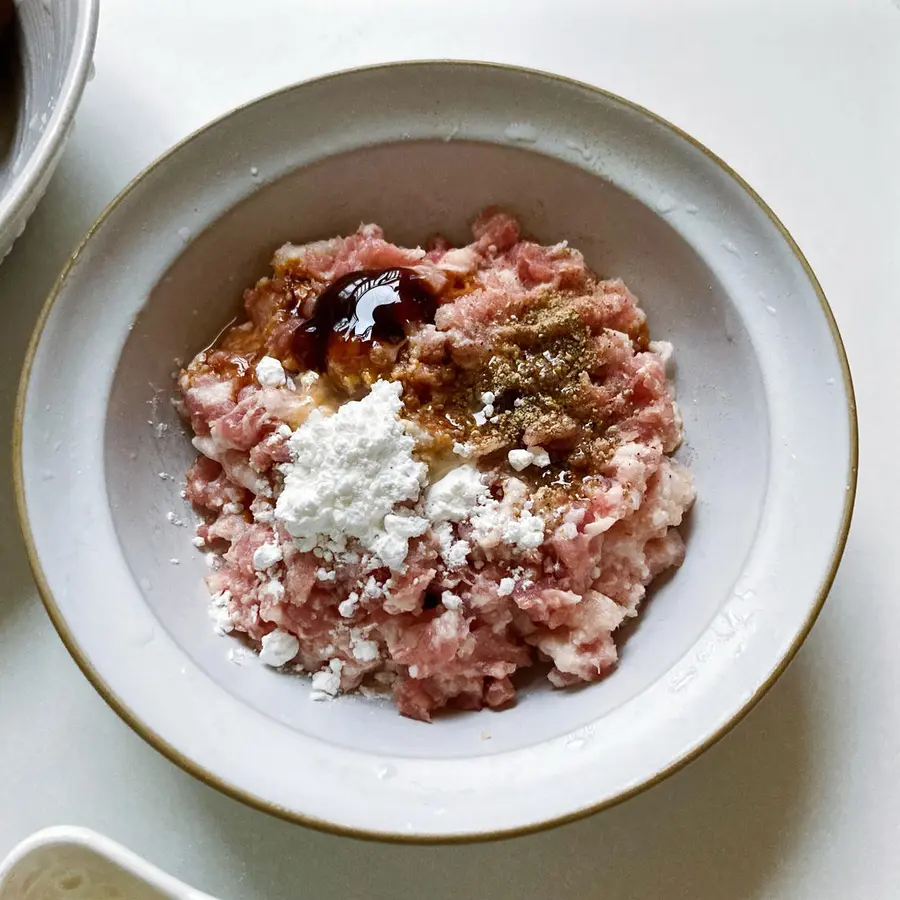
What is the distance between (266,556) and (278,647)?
186 millimetres

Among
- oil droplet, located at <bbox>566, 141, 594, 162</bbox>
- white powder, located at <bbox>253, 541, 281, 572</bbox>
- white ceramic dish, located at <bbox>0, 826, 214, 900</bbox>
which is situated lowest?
white ceramic dish, located at <bbox>0, 826, 214, 900</bbox>

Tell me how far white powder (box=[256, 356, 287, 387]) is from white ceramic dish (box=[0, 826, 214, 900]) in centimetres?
90

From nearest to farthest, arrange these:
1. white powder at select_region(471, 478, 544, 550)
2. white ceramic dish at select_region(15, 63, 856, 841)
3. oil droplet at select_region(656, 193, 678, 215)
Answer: white ceramic dish at select_region(15, 63, 856, 841), white powder at select_region(471, 478, 544, 550), oil droplet at select_region(656, 193, 678, 215)

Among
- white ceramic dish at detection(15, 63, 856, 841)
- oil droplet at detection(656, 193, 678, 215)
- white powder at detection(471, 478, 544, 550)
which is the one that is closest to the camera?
white ceramic dish at detection(15, 63, 856, 841)

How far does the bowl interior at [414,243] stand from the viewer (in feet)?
5.65

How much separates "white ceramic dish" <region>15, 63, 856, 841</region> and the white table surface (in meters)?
0.33

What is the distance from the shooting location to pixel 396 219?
2.02 meters

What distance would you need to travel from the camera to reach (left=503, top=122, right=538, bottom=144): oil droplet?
6.05 feet

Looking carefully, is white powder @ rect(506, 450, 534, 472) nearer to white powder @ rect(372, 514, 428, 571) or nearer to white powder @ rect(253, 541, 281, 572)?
white powder @ rect(372, 514, 428, 571)

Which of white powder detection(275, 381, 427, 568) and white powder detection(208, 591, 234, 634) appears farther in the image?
white powder detection(208, 591, 234, 634)

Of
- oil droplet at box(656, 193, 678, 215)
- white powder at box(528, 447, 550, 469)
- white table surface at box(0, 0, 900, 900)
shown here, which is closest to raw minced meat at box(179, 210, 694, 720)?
white powder at box(528, 447, 550, 469)

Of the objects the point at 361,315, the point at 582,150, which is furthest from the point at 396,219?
the point at 582,150

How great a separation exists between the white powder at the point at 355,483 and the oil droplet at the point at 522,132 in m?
0.63

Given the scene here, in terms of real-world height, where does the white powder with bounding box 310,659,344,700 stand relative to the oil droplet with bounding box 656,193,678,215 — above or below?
below
